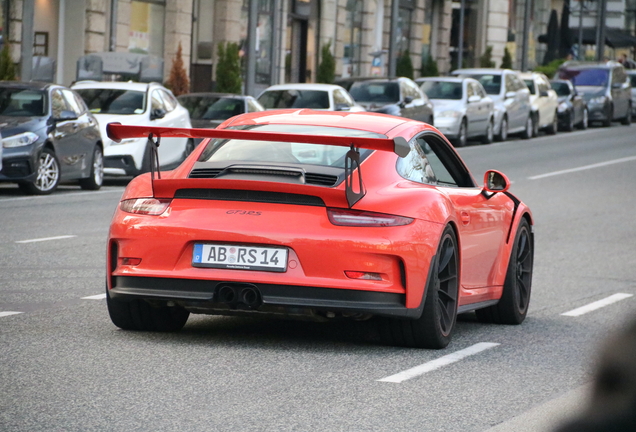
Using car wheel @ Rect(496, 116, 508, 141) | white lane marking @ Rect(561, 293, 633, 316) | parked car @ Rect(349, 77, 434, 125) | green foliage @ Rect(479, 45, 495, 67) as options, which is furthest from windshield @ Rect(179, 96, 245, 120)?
green foliage @ Rect(479, 45, 495, 67)

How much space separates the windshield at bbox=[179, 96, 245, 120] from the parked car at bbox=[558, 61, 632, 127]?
69.5ft

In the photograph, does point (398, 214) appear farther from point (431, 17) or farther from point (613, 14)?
point (613, 14)

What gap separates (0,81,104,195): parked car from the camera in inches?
637

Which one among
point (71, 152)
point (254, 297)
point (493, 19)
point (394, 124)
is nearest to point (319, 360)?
point (254, 297)

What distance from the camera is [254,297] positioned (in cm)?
577

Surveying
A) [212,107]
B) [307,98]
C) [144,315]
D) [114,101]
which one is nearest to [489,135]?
[307,98]

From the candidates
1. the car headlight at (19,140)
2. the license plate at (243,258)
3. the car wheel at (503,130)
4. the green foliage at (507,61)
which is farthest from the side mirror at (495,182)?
the green foliage at (507,61)

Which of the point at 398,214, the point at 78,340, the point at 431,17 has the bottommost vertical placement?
the point at 78,340

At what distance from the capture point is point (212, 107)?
24203mm

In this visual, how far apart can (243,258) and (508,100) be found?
29811 mm

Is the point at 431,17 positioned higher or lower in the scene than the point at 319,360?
higher

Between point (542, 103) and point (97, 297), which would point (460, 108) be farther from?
point (97, 297)

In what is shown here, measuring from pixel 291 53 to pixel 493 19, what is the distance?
18.3m

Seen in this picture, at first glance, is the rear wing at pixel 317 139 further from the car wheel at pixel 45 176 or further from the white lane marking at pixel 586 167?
the white lane marking at pixel 586 167
